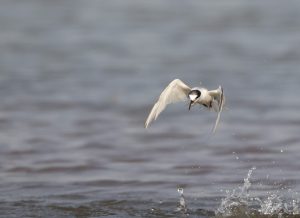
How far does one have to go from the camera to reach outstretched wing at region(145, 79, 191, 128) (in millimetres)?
8258

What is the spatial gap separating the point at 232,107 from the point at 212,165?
3.10 m

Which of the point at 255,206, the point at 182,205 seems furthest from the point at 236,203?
the point at 182,205

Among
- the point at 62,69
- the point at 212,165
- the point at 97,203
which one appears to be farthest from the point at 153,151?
the point at 62,69

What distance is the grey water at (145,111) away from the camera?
9.02m

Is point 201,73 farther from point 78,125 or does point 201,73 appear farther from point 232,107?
point 78,125

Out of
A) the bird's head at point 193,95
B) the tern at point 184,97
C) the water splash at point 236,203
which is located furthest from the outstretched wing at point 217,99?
the water splash at point 236,203

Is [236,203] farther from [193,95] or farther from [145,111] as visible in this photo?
[145,111]

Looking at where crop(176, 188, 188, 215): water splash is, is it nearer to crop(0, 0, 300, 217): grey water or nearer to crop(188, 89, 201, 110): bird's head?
crop(0, 0, 300, 217): grey water

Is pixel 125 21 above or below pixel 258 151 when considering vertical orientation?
above

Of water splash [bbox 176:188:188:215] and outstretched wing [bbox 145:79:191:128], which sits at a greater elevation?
outstretched wing [bbox 145:79:191:128]

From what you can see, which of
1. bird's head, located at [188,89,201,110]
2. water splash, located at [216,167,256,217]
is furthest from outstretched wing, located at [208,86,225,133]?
water splash, located at [216,167,256,217]

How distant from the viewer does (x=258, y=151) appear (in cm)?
1094

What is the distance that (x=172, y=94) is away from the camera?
8.35 metres

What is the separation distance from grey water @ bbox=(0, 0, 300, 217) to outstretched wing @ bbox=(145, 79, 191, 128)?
2.98ft
